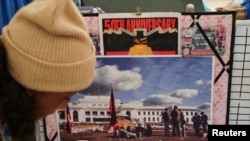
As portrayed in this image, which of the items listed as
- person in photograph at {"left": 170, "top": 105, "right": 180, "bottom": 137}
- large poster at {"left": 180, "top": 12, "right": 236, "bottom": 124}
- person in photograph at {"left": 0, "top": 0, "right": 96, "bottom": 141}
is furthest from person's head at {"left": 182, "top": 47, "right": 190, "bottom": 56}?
person in photograph at {"left": 0, "top": 0, "right": 96, "bottom": 141}

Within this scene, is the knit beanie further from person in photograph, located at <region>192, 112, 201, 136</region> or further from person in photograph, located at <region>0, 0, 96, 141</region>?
person in photograph, located at <region>192, 112, 201, 136</region>

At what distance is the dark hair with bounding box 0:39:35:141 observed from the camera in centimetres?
59

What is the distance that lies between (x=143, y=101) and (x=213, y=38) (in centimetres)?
23

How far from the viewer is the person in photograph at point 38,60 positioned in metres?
0.57

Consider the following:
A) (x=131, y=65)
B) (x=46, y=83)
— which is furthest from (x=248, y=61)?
(x=46, y=83)

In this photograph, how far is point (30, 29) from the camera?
57cm

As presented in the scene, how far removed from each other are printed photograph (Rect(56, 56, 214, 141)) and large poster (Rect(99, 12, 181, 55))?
20mm

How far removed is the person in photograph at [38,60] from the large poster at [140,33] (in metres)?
0.22

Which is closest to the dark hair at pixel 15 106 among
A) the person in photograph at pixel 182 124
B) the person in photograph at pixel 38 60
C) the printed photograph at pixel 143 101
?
the person in photograph at pixel 38 60

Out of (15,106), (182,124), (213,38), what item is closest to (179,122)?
(182,124)

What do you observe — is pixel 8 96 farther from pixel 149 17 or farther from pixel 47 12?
pixel 149 17

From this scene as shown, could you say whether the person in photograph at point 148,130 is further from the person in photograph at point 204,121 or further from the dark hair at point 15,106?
the dark hair at point 15,106

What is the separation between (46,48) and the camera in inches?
22.4

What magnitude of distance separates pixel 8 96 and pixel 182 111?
462mm
